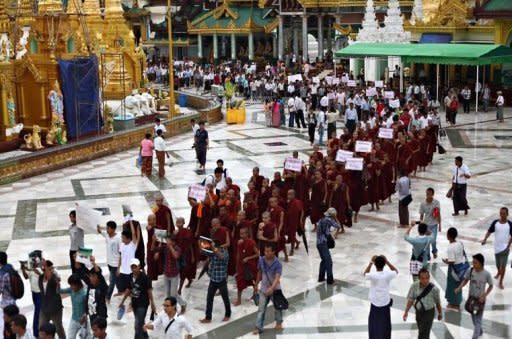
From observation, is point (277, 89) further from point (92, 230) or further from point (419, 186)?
point (92, 230)

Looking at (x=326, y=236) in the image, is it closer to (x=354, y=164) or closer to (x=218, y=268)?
(x=218, y=268)

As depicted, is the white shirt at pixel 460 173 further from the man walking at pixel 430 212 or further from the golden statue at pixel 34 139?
the golden statue at pixel 34 139

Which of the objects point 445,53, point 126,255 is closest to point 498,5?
point 445,53

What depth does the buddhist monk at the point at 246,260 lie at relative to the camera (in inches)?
483

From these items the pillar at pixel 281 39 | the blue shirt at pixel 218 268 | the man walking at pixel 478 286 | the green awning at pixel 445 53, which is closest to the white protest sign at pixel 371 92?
the green awning at pixel 445 53

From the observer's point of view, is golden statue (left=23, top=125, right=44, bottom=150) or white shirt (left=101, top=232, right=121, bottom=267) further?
golden statue (left=23, top=125, right=44, bottom=150)

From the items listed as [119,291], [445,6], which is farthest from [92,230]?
[445,6]

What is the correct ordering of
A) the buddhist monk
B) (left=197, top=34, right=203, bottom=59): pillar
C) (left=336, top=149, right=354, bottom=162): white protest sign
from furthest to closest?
1. (left=197, top=34, right=203, bottom=59): pillar
2. (left=336, top=149, right=354, bottom=162): white protest sign
3. the buddhist monk

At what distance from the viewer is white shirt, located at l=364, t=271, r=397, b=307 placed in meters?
10.3

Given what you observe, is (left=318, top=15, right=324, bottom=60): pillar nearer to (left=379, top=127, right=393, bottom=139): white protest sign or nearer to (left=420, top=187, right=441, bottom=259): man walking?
(left=379, top=127, right=393, bottom=139): white protest sign

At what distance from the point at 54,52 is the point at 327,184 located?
49.8 feet

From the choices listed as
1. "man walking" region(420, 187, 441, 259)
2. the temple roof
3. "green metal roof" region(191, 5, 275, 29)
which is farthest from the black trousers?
"green metal roof" region(191, 5, 275, 29)

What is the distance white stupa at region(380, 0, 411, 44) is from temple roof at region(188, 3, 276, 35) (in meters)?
17.0

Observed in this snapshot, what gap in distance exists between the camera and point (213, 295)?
11977 mm
